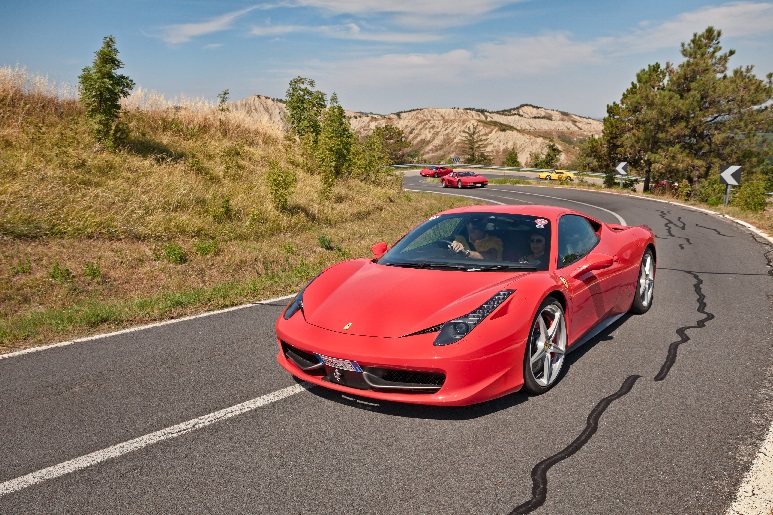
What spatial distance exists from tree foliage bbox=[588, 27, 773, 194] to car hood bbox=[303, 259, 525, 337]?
35.9 m

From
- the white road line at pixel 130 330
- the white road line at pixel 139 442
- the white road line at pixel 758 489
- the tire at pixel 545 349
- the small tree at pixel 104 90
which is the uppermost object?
the small tree at pixel 104 90

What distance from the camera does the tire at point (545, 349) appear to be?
13.0 ft

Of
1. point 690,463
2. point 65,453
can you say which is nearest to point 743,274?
point 690,463

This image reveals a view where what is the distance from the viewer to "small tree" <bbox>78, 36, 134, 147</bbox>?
42.3ft

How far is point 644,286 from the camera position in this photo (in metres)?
6.52

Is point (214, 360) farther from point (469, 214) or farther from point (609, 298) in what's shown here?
→ point (609, 298)

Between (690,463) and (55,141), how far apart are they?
44.7ft

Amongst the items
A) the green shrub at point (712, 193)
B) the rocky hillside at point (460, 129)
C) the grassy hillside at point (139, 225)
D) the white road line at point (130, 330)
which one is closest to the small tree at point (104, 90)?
the grassy hillside at point (139, 225)

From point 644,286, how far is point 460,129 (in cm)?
13932

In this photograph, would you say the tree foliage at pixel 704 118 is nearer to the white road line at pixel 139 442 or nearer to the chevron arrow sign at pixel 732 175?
the chevron arrow sign at pixel 732 175

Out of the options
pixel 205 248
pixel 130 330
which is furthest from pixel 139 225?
pixel 130 330

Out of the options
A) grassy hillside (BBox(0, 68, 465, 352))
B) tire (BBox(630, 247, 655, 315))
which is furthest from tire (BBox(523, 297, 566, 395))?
grassy hillside (BBox(0, 68, 465, 352))

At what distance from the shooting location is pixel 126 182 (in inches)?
476

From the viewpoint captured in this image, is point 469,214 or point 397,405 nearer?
point 397,405
